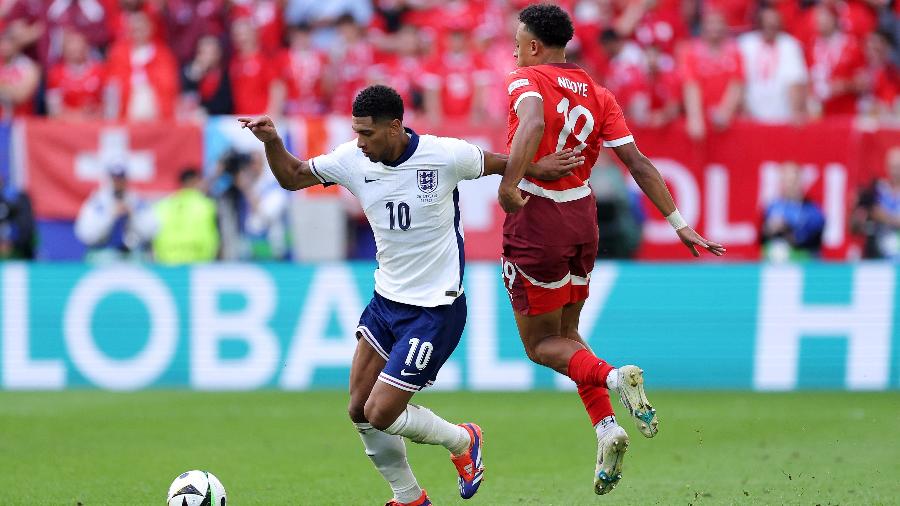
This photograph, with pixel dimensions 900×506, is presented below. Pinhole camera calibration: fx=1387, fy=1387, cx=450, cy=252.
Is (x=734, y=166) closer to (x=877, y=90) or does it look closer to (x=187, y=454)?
(x=877, y=90)

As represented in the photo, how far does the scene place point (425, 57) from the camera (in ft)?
55.0

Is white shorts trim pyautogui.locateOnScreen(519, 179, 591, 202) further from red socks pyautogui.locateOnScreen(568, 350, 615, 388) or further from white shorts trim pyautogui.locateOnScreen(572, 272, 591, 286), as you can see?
red socks pyautogui.locateOnScreen(568, 350, 615, 388)

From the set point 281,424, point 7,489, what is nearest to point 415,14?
point 281,424

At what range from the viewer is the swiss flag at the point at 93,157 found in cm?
1548

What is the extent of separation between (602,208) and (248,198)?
3.90 metres

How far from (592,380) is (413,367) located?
1.01 metres

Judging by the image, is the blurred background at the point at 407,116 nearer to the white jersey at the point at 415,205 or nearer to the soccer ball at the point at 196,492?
the white jersey at the point at 415,205

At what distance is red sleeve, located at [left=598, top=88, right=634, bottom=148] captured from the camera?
25.6 feet

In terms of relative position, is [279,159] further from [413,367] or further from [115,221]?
[115,221]

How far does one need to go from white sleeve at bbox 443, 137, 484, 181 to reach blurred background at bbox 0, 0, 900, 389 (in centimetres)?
644

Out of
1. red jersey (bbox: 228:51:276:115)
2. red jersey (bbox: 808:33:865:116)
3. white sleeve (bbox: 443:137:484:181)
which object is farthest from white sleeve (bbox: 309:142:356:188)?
red jersey (bbox: 808:33:865:116)

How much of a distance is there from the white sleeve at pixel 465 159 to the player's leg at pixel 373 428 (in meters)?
0.96

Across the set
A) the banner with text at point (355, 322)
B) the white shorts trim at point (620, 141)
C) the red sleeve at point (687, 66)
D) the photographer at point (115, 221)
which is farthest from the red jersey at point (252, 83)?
the white shorts trim at point (620, 141)

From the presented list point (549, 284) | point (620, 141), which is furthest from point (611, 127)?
point (549, 284)
